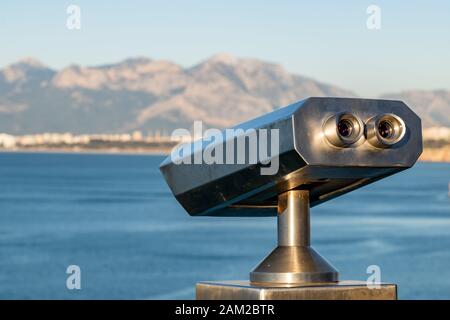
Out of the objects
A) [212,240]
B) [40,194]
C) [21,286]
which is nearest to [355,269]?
[21,286]

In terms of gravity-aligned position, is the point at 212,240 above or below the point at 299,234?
above

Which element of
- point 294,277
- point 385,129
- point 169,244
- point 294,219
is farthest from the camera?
point 169,244

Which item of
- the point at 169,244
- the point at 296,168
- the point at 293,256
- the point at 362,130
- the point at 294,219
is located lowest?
the point at 293,256

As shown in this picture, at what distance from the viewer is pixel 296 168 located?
3.78 m

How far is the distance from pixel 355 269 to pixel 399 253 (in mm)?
12993

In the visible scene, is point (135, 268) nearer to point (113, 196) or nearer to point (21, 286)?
point (21, 286)

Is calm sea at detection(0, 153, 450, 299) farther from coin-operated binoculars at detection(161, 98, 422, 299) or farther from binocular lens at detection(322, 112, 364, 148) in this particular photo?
binocular lens at detection(322, 112, 364, 148)

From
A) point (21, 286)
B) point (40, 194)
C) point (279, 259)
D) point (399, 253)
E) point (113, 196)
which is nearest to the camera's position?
point (279, 259)

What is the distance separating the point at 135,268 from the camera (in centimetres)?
6638

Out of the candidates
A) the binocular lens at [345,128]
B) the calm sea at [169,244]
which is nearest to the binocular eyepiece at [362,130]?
the binocular lens at [345,128]

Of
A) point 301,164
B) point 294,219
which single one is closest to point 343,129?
point 301,164

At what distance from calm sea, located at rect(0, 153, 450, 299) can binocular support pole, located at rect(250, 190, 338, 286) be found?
149 ft

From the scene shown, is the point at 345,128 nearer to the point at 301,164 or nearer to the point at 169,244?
the point at 301,164

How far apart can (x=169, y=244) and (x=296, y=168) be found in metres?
76.6
